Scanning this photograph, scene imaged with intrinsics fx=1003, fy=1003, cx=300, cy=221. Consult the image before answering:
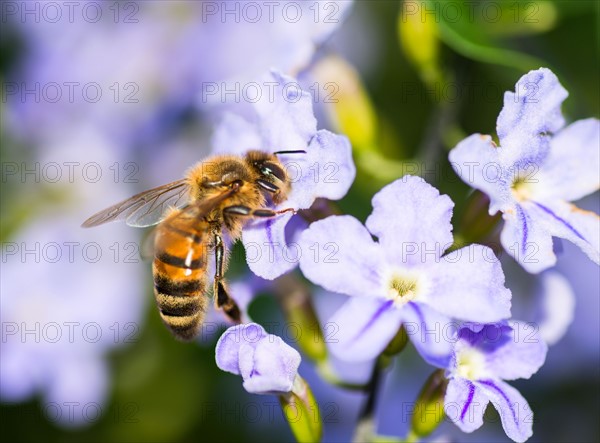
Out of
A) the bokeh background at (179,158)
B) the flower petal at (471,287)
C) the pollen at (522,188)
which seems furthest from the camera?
the bokeh background at (179,158)

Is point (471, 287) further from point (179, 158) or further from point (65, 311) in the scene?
point (179, 158)

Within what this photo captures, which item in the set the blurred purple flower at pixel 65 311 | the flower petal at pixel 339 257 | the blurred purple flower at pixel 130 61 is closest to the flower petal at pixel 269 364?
the flower petal at pixel 339 257

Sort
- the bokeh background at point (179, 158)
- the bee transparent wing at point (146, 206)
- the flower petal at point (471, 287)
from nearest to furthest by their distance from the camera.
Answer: the flower petal at point (471, 287) < the bee transparent wing at point (146, 206) < the bokeh background at point (179, 158)

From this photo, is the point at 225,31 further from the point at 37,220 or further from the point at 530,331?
the point at 530,331

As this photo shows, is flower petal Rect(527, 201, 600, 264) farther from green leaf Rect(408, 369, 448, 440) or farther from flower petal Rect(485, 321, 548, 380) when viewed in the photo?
green leaf Rect(408, 369, 448, 440)

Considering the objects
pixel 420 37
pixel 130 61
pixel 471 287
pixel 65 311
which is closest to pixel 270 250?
pixel 471 287

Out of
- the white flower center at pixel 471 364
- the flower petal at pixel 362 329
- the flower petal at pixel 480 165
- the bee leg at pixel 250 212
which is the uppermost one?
the flower petal at pixel 480 165

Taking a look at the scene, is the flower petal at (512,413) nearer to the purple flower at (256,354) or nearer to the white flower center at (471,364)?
the white flower center at (471,364)
